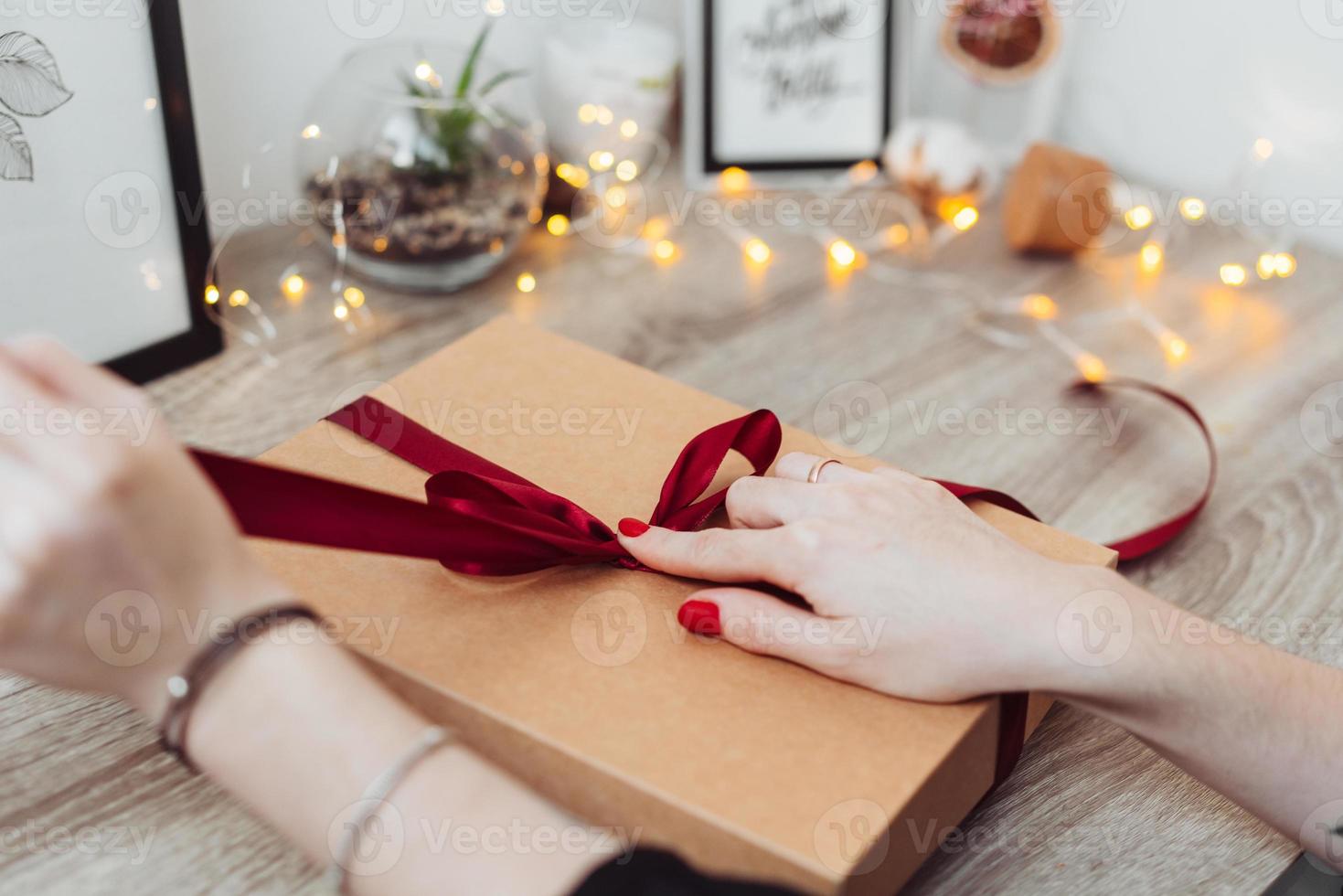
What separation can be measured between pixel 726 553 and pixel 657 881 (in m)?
0.22

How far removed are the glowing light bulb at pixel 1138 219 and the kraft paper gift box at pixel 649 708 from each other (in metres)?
0.70

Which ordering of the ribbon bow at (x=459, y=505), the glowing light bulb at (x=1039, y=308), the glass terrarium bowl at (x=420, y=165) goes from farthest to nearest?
the glowing light bulb at (x=1039, y=308), the glass terrarium bowl at (x=420, y=165), the ribbon bow at (x=459, y=505)

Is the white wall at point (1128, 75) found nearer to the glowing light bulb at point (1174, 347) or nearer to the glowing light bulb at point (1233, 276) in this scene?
the glowing light bulb at point (1233, 276)

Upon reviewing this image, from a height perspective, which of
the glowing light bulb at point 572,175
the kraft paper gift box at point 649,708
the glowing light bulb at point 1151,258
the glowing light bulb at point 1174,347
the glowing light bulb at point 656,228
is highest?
the glowing light bulb at point 572,175

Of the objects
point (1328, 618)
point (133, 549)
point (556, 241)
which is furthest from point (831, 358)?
point (133, 549)

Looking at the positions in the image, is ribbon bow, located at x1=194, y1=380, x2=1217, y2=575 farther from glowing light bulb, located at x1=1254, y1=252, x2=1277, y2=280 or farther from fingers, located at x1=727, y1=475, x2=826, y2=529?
glowing light bulb, located at x1=1254, y1=252, x2=1277, y2=280

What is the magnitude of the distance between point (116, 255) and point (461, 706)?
532 millimetres

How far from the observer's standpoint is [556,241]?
4.04 ft

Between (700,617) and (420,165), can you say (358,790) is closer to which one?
(700,617)

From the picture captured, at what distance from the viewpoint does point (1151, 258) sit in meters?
1.25

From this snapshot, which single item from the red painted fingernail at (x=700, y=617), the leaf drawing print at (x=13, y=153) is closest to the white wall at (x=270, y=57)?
the leaf drawing print at (x=13, y=153)

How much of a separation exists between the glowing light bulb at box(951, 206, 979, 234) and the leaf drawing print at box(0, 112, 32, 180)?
898 mm

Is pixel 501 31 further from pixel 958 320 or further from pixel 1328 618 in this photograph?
pixel 1328 618

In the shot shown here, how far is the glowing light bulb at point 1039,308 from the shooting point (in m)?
1.17
